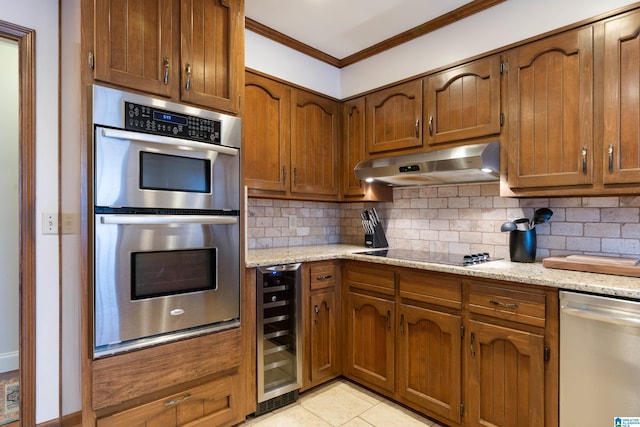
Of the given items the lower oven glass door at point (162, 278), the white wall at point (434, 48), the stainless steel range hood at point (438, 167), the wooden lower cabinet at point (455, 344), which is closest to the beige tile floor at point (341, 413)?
the wooden lower cabinet at point (455, 344)

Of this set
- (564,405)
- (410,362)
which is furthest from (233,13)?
(564,405)

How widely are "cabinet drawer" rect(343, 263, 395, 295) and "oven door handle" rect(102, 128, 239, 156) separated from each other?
1.20 m

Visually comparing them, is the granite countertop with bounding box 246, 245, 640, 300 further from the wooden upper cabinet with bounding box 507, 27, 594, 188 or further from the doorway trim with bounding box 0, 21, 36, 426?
the doorway trim with bounding box 0, 21, 36, 426

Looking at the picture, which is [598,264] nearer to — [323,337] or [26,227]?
[323,337]

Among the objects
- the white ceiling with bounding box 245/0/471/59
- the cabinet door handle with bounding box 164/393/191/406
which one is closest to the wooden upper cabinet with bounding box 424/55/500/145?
the white ceiling with bounding box 245/0/471/59

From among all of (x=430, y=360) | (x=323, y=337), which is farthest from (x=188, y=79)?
(x=430, y=360)

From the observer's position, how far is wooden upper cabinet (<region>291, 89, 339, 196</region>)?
2.75 meters

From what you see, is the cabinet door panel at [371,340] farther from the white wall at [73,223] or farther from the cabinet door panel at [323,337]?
the white wall at [73,223]

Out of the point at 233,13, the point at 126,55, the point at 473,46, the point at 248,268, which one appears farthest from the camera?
the point at 473,46

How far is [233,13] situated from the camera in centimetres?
193

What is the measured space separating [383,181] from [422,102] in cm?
68

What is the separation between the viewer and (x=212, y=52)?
186 cm

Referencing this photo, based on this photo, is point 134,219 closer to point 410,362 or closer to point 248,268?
point 248,268

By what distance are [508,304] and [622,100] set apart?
1162 mm
